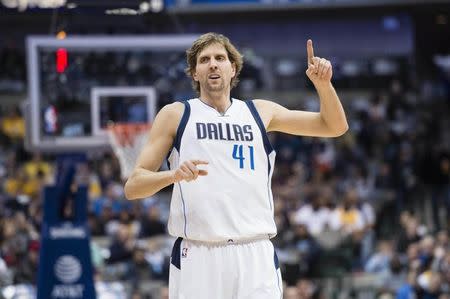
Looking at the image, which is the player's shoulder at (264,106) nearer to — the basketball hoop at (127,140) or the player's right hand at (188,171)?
the player's right hand at (188,171)

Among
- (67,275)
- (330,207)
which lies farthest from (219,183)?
(330,207)

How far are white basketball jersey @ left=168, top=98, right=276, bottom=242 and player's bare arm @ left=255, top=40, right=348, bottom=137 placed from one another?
256 millimetres

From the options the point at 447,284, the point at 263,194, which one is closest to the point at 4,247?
the point at 447,284

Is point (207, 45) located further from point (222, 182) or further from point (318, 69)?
point (222, 182)

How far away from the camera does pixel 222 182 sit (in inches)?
241

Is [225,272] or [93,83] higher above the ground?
[93,83]

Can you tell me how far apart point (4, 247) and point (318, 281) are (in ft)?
17.4

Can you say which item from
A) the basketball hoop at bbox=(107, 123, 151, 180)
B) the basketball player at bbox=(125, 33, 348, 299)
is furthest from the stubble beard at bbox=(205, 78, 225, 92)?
the basketball hoop at bbox=(107, 123, 151, 180)

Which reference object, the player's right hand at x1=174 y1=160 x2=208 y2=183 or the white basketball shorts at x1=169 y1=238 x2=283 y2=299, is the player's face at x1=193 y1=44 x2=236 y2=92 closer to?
the player's right hand at x1=174 y1=160 x2=208 y2=183

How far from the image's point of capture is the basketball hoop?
44.2 ft

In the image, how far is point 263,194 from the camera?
624 cm

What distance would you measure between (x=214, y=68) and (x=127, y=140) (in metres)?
7.50

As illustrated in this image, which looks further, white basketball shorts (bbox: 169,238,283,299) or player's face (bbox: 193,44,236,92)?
player's face (bbox: 193,44,236,92)

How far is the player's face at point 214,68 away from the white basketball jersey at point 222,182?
6.3 inches
